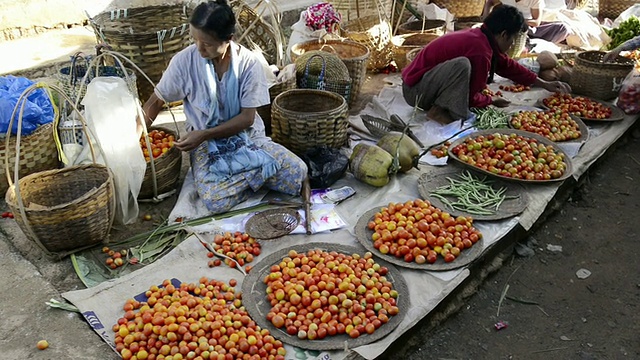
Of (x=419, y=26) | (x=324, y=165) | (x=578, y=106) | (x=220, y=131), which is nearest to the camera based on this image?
(x=220, y=131)

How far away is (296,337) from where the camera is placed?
250cm

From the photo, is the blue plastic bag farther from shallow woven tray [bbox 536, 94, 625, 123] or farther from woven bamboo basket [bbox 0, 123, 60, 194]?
shallow woven tray [bbox 536, 94, 625, 123]

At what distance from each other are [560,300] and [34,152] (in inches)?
135

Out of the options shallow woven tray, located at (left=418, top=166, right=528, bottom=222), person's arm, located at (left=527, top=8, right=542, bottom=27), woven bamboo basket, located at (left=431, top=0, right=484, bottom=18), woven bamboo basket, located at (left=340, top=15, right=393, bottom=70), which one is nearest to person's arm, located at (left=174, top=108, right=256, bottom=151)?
shallow woven tray, located at (left=418, top=166, right=528, bottom=222)

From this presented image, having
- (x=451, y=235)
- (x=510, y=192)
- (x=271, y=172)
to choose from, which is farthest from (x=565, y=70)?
(x=271, y=172)

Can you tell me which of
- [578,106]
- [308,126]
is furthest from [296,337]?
[578,106]

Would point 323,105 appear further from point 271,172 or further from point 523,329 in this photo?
point 523,329

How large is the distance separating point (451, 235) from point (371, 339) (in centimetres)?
92

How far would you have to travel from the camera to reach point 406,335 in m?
2.67

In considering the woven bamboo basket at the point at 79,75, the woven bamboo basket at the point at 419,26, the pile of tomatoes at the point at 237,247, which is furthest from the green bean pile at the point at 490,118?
the woven bamboo basket at the point at 79,75

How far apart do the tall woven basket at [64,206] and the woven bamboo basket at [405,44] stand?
3679mm

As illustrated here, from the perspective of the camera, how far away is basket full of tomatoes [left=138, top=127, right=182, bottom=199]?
3.46m

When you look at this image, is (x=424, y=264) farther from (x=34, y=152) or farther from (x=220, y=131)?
(x=34, y=152)

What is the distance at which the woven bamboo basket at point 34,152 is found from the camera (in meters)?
3.40
